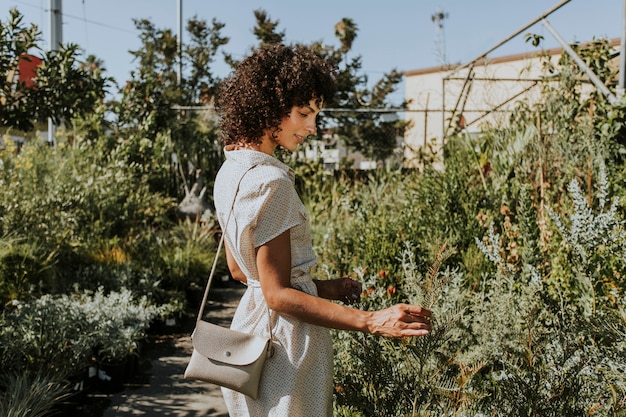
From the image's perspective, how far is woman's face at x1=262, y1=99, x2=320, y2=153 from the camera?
4.97 ft

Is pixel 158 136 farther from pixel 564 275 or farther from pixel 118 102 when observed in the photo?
pixel 564 275

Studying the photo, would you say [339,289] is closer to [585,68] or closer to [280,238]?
[280,238]

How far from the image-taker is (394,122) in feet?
44.5

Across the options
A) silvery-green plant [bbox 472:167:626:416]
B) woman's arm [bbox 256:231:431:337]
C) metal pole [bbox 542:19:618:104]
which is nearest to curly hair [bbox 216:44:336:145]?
woman's arm [bbox 256:231:431:337]

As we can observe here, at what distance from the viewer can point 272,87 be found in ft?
4.95

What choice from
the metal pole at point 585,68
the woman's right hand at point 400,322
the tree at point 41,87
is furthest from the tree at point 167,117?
the woman's right hand at point 400,322

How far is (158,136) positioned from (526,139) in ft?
21.4

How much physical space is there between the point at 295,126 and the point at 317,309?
48 cm

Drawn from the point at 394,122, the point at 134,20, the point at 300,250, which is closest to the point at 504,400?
the point at 300,250

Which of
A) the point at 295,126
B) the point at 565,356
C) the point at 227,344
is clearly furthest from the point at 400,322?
the point at 565,356

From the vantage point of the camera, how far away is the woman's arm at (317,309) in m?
1.28

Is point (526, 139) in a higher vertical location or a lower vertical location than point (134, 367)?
higher

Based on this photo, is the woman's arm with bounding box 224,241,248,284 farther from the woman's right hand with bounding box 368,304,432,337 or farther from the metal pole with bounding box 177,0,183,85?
the metal pole with bounding box 177,0,183,85

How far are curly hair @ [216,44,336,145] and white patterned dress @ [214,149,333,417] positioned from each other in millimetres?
90
